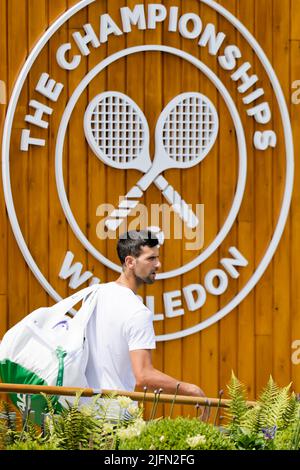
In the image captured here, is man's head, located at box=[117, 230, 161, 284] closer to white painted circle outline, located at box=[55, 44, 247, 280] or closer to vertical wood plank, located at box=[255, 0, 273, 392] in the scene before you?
white painted circle outline, located at box=[55, 44, 247, 280]

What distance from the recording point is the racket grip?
23.9 feet

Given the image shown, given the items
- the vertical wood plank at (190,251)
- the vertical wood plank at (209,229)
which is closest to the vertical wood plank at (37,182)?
the vertical wood plank at (190,251)

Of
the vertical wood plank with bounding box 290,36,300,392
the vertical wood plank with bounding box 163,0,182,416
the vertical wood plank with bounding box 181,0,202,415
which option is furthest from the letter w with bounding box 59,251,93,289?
the vertical wood plank with bounding box 290,36,300,392

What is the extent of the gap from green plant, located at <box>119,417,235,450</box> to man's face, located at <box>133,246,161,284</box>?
6.73 ft

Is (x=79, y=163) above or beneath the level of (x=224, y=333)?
above

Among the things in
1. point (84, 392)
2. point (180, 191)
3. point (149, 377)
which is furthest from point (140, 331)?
point (180, 191)

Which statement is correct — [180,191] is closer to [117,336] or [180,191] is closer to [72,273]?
[72,273]

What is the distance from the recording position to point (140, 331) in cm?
573

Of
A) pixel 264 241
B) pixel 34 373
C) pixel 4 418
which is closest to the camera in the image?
pixel 4 418

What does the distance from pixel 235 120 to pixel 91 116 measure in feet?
2.87

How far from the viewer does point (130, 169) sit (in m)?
7.31

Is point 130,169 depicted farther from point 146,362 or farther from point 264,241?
point 146,362

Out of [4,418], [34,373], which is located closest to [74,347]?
[34,373]

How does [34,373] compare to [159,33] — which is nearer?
[34,373]
